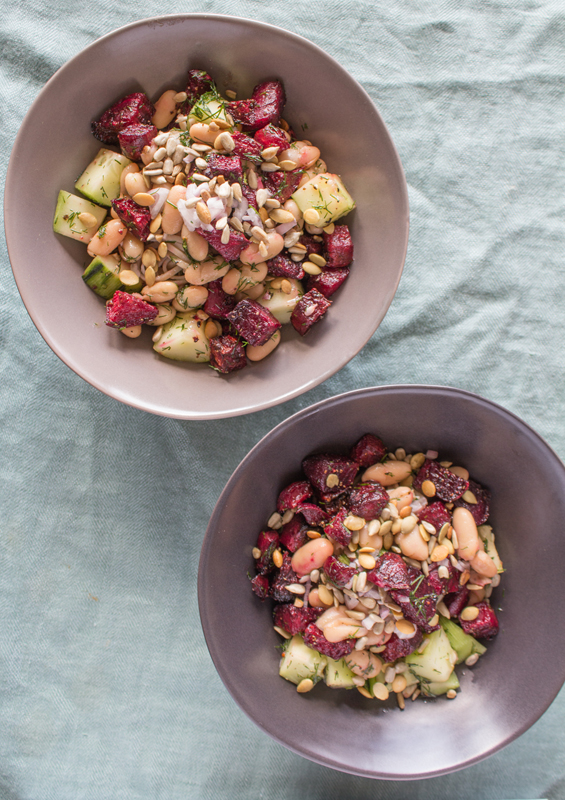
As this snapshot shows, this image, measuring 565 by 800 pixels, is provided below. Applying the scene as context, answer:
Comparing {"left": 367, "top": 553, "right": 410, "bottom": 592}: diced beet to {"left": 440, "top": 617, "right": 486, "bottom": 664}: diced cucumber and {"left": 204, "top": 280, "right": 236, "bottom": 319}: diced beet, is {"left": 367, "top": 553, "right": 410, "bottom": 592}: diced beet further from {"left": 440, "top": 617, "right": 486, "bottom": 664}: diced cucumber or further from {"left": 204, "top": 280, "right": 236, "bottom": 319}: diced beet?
{"left": 204, "top": 280, "right": 236, "bottom": 319}: diced beet

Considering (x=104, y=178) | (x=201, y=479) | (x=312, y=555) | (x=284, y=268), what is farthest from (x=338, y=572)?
(x=104, y=178)

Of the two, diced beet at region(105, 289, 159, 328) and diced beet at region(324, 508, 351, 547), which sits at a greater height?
diced beet at region(105, 289, 159, 328)

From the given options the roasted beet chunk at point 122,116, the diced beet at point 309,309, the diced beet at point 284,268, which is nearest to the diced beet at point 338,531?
the diced beet at point 309,309

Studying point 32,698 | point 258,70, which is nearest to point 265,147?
point 258,70

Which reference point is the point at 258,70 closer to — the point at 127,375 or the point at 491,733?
the point at 127,375

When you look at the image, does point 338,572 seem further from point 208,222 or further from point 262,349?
point 208,222

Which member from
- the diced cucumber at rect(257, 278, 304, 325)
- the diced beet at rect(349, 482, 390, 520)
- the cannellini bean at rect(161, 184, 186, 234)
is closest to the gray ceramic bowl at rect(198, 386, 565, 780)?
the diced beet at rect(349, 482, 390, 520)

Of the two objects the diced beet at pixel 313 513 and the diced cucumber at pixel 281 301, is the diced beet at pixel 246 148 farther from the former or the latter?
the diced beet at pixel 313 513
